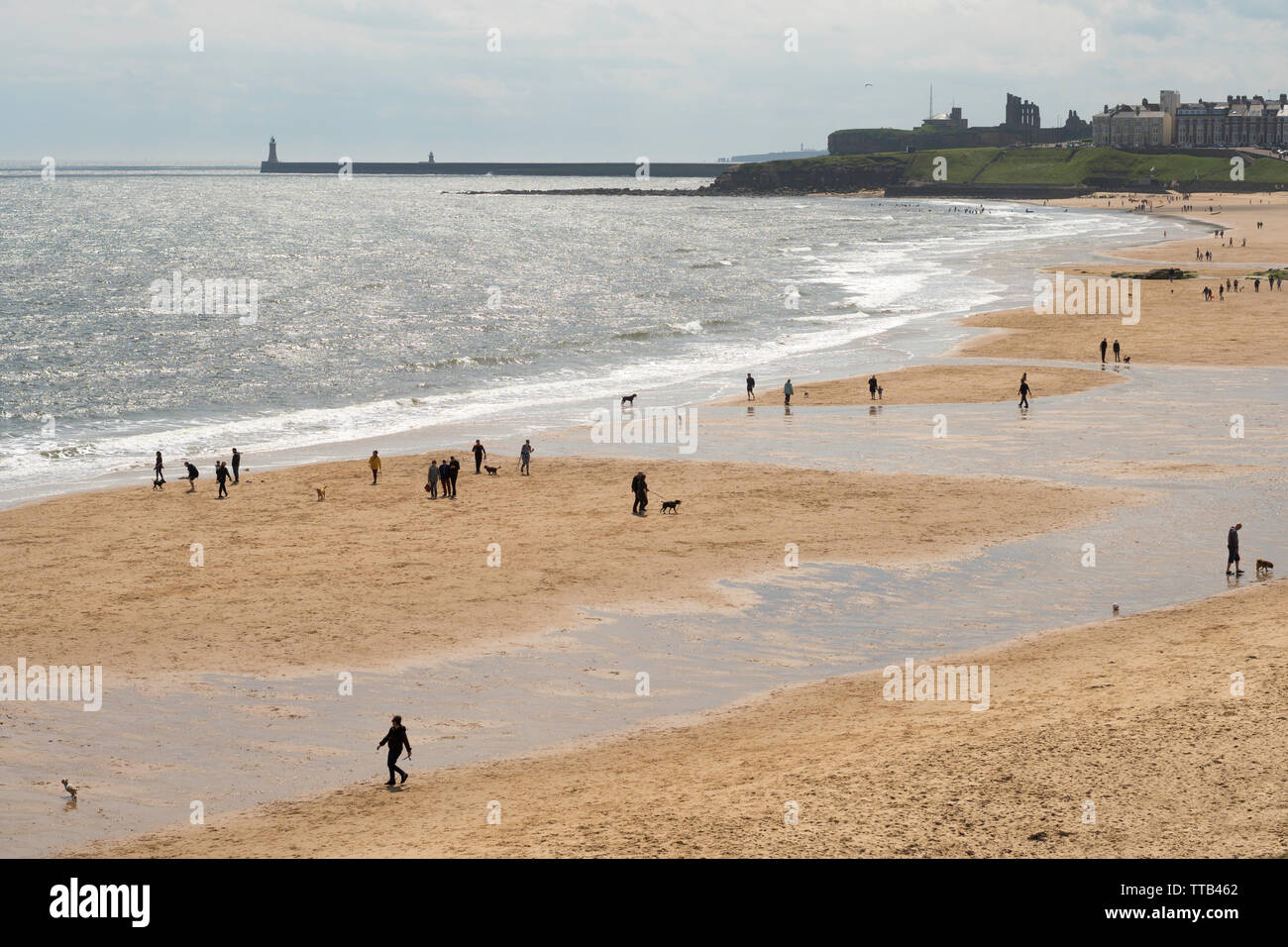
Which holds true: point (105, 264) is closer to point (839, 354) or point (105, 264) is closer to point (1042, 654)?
point (839, 354)

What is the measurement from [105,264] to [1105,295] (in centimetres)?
9479

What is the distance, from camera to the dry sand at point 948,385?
1868 inches

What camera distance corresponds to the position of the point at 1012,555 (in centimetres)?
2753

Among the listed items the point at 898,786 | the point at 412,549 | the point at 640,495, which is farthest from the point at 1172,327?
the point at 898,786

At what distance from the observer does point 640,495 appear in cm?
3177

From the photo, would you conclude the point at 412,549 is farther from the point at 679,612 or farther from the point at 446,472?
the point at 679,612

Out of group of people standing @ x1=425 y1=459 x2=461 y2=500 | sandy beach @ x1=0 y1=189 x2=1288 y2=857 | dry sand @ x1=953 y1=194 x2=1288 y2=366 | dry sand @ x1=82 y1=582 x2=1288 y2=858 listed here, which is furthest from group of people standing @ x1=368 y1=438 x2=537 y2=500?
dry sand @ x1=953 y1=194 x2=1288 y2=366

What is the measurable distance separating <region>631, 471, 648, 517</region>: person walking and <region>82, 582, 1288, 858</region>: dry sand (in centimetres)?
1190

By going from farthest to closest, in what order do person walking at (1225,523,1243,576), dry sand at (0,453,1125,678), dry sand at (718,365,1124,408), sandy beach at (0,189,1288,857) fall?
1. dry sand at (718,365,1124,408)
2. person walking at (1225,523,1243,576)
3. dry sand at (0,453,1125,678)
4. sandy beach at (0,189,1288,857)

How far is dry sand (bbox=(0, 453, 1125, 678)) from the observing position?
2339cm

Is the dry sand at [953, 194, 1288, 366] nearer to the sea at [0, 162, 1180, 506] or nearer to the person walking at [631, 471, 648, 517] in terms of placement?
the sea at [0, 162, 1180, 506]

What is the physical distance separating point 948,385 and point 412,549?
27842 millimetres

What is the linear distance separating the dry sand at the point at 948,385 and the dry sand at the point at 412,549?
12562 millimetres

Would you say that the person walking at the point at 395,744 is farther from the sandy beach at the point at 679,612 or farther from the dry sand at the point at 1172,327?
the dry sand at the point at 1172,327
